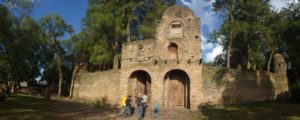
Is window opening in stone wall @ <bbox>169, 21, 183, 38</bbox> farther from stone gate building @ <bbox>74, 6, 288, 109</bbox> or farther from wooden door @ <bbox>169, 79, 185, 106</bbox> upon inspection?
wooden door @ <bbox>169, 79, 185, 106</bbox>

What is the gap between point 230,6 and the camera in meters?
29.5

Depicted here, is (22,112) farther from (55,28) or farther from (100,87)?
(55,28)

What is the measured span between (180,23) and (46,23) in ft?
74.1

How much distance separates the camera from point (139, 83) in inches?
866

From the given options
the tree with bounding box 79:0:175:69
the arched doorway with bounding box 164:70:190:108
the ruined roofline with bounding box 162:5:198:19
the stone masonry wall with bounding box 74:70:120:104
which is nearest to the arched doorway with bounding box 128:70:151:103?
the arched doorway with bounding box 164:70:190:108

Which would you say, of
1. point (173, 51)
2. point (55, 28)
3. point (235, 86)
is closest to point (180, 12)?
Result: point (173, 51)

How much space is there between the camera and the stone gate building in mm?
19875

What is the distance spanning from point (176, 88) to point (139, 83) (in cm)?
317

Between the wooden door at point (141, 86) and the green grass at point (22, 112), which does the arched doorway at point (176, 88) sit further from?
the green grass at point (22, 112)

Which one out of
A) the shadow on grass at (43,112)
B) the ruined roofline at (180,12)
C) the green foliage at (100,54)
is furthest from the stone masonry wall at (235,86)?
the green foliage at (100,54)

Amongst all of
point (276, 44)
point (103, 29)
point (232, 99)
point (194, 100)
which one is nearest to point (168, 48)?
point (194, 100)

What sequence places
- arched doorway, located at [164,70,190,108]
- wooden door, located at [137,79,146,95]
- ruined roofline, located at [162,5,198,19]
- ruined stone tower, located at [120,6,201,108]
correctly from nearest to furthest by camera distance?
ruined stone tower, located at [120,6,201,108], arched doorway, located at [164,70,190,108], ruined roofline, located at [162,5,198,19], wooden door, located at [137,79,146,95]

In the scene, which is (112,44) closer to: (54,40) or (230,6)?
(54,40)

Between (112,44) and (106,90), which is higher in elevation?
(112,44)
